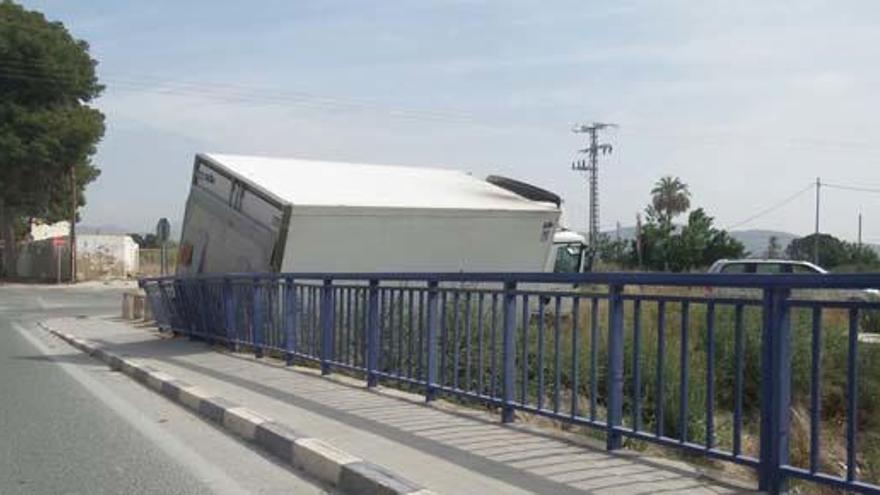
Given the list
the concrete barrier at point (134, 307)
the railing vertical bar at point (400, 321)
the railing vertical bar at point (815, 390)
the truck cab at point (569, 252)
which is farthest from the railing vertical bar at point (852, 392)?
the concrete barrier at point (134, 307)

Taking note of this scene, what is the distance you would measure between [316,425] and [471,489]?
8.96ft

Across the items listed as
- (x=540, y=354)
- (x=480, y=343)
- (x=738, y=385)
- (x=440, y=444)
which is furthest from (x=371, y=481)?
(x=480, y=343)

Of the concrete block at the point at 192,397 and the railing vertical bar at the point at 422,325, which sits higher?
the railing vertical bar at the point at 422,325

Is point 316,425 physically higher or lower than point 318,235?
lower

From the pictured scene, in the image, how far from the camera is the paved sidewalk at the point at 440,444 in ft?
20.4

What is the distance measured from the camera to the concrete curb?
644 cm

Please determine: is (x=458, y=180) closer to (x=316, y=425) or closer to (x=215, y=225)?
(x=215, y=225)

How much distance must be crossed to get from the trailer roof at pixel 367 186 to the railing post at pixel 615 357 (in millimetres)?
9544

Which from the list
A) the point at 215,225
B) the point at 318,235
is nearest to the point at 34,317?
the point at 215,225

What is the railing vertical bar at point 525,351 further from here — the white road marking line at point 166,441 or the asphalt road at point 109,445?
the white road marking line at point 166,441

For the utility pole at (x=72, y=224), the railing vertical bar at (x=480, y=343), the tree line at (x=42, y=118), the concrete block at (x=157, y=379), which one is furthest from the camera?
the utility pole at (x=72, y=224)

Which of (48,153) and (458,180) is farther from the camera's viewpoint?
(48,153)

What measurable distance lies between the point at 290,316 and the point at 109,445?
489 cm

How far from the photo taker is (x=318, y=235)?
16.2 meters
